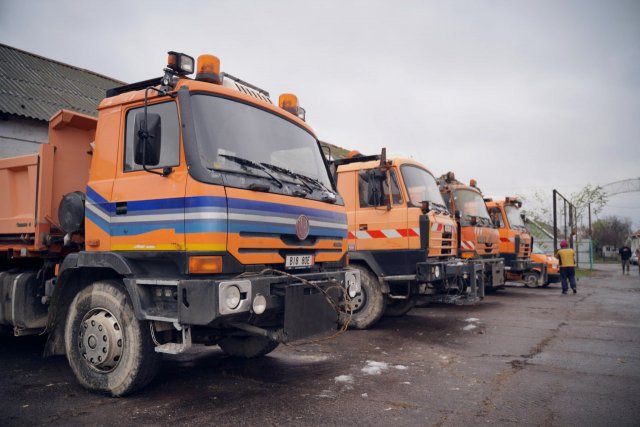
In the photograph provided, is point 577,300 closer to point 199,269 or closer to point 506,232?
point 506,232

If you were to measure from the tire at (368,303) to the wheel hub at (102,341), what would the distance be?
4.10 meters

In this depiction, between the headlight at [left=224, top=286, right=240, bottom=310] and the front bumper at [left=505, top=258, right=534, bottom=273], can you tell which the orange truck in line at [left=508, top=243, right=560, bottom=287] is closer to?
the front bumper at [left=505, top=258, right=534, bottom=273]

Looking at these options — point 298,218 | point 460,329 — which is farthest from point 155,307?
point 460,329

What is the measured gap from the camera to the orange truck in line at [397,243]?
7406 mm

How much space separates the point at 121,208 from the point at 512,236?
11853 millimetres

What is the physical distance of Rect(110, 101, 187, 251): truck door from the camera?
12.7 ft

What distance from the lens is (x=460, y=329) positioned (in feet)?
25.3

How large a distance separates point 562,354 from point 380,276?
9.03 ft

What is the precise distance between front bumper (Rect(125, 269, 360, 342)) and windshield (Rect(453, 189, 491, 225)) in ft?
22.0

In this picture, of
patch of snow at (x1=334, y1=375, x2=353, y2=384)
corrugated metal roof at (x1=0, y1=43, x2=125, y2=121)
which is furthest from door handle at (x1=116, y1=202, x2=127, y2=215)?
corrugated metal roof at (x1=0, y1=43, x2=125, y2=121)

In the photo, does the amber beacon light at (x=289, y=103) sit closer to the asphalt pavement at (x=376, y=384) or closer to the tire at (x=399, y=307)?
the asphalt pavement at (x=376, y=384)

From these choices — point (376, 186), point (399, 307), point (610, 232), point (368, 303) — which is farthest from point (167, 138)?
point (610, 232)

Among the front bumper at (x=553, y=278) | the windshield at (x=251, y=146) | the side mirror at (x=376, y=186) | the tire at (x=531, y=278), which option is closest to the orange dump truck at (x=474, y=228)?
the side mirror at (x=376, y=186)

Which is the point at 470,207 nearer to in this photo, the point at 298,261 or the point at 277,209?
the point at 298,261
